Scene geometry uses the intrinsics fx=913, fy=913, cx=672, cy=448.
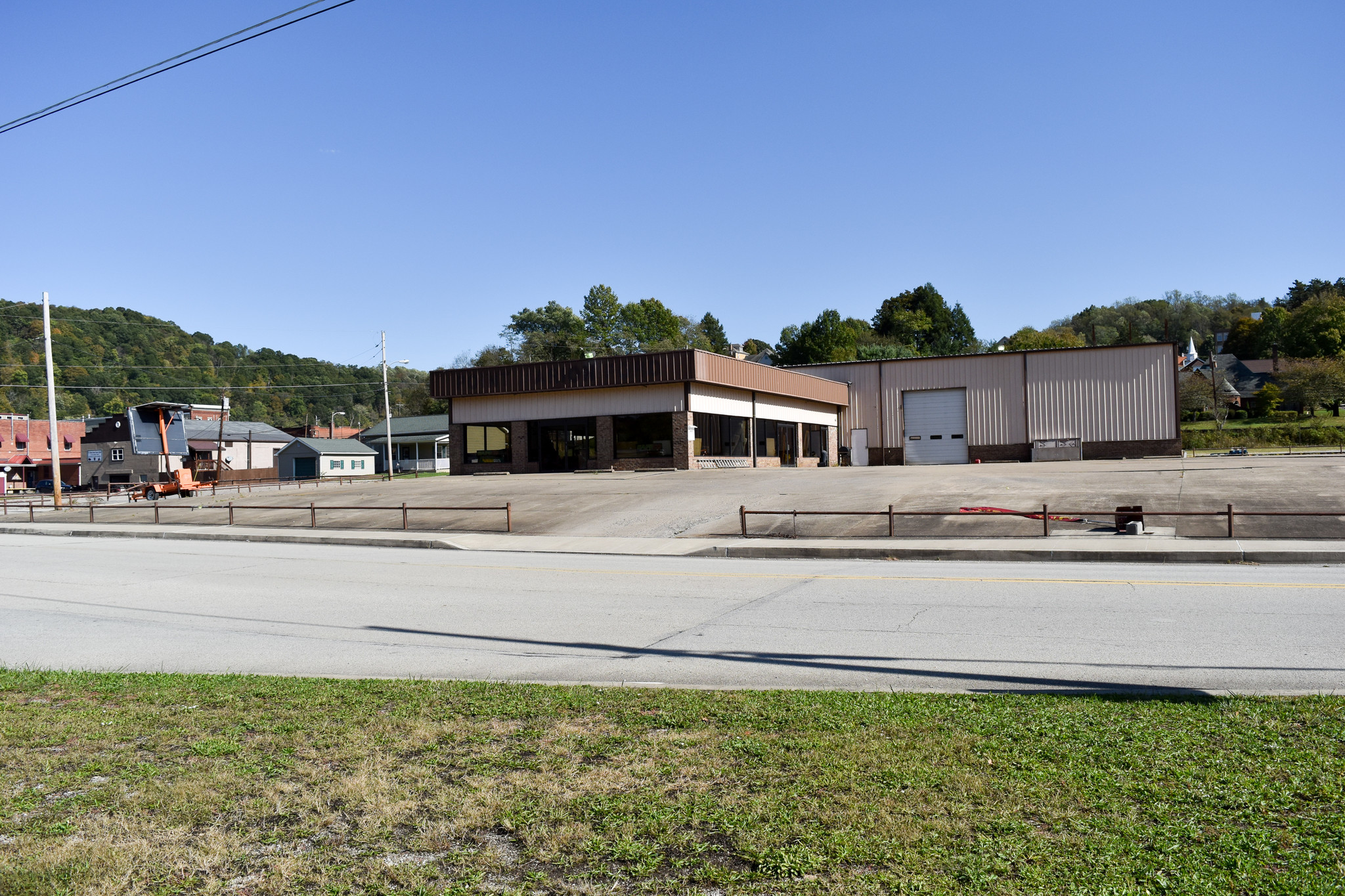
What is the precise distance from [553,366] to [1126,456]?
30.6 metres

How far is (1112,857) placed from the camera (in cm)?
379

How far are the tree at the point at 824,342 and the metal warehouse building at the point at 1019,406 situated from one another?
152 ft

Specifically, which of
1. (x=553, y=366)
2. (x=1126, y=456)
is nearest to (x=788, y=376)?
(x=553, y=366)

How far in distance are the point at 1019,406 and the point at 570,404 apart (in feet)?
82.3

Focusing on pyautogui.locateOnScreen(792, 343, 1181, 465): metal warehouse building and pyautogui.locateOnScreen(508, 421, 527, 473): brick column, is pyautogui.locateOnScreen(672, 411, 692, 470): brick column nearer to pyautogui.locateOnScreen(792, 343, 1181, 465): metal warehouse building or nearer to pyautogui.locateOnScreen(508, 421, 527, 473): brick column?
pyautogui.locateOnScreen(508, 421, 527, 473): brick column

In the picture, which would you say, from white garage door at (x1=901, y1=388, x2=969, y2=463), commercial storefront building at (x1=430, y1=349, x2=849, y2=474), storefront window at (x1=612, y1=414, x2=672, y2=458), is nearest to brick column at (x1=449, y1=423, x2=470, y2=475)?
commercial storefront building at (x1=430, y1=349, x2=849, y2=474)

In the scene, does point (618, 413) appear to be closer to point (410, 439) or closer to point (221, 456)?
point (221, 456)

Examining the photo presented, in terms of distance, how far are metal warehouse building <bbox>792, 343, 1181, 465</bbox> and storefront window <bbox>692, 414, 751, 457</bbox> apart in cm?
988

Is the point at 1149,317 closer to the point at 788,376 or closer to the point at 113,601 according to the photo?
the point at 788,376

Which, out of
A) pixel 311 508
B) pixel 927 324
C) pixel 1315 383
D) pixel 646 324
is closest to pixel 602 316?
pixel 646 324

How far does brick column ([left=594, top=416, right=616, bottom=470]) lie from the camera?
4528cm

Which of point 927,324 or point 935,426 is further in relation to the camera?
point 927,324

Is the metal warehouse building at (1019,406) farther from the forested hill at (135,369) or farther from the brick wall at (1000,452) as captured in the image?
the forested hill at (135,369)

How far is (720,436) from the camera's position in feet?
153
